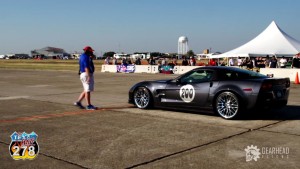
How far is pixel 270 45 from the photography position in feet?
101

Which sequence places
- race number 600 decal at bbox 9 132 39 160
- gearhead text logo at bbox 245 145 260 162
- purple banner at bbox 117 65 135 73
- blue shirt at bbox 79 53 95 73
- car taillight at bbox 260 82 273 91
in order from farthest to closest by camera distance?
purple banner at bbox 117 65 135 73
blue shirt at bbox 79 53 95 73
car taillight at bbox 260 82 273 91
race number 600 decal at bbox 9 132 39 160
gearhead text logo at bbox 245 145 260 162

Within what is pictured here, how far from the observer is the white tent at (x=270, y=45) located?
29.8 m

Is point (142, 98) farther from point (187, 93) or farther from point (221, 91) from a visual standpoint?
point (221, 91)

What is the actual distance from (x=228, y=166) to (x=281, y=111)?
506 cm

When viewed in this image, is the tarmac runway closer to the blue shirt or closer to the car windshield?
the car windshield

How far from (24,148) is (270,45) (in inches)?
1128

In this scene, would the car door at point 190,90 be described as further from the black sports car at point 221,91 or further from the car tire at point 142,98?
the car tire at point 142,98

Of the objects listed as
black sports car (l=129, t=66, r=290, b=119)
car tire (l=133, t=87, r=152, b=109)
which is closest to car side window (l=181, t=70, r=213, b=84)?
black sports car (l=129, t=66, r=290, b=119)

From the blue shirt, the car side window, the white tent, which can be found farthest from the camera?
the white tent

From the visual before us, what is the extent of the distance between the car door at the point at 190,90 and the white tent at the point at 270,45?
887 inches

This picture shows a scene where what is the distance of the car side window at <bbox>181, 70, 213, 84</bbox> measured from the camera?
27.7ft

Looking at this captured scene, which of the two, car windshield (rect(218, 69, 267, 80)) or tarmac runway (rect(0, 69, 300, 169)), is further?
car windshield (rect(218, 69, 267, 80))

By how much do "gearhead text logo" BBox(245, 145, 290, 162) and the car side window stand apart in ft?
10.3

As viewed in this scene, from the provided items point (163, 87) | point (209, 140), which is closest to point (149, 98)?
point (163, 87)
